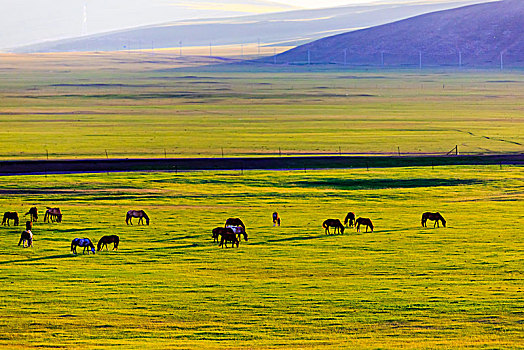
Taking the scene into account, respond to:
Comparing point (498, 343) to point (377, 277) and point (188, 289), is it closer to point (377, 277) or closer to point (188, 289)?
point (377, 277)

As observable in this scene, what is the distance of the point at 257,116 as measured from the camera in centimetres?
11638

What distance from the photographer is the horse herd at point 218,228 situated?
34.3 meters

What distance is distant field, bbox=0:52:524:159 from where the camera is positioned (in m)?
80.1

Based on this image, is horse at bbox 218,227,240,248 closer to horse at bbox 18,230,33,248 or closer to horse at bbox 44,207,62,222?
horse at bbox 18,230,33,248

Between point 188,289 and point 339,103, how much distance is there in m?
112

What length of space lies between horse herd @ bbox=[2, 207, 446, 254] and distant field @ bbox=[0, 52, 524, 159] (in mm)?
30349

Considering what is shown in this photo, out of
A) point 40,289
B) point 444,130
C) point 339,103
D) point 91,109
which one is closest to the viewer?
point 40,289

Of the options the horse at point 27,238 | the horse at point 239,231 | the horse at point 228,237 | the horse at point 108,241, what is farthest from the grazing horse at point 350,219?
the horse at point 27,238

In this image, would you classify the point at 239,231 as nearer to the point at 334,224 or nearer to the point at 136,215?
the point at 334,224

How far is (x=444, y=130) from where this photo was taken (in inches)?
3809

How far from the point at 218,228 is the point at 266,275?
18.7ft

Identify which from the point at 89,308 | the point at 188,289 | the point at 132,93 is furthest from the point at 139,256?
the point at 132,93

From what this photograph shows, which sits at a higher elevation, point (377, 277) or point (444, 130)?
point (444, 130)

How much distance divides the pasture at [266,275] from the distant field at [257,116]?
86.7 ft
